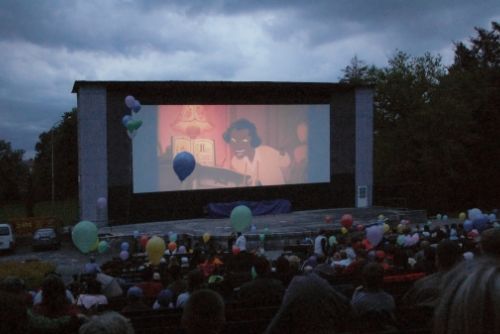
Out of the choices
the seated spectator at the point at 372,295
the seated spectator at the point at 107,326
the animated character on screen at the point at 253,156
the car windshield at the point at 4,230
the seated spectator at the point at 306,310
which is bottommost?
the car windshield at the point at 4,230

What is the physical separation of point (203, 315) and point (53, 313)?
178 cm

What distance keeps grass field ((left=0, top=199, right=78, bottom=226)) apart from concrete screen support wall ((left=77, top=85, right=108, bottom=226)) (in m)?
13.7

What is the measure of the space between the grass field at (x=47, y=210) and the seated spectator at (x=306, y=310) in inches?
1443

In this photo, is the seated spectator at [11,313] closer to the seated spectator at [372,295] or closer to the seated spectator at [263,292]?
the seated spectator at [372,295]

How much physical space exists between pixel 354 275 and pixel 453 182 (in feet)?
92.8

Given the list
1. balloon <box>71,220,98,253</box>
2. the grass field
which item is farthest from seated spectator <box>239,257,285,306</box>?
the grass field

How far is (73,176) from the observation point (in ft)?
172

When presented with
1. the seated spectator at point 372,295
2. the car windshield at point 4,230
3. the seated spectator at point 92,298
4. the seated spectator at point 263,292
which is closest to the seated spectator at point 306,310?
the seated spectator at point 372,295

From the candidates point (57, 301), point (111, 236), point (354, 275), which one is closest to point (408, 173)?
point (111, 236)

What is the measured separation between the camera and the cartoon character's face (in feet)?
85.4

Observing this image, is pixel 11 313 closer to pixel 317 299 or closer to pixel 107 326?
pixel 107 326

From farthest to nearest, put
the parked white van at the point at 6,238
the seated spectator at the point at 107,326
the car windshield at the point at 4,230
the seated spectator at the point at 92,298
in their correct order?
the car windshield at the point at 4,230
the parked white van at the point at 6,238
the seated spectator at the point at 92,298
the seated spectator at the point at 107,326

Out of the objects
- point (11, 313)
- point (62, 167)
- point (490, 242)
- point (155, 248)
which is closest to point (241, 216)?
point (155, 248)

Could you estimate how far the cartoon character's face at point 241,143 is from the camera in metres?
26.0
